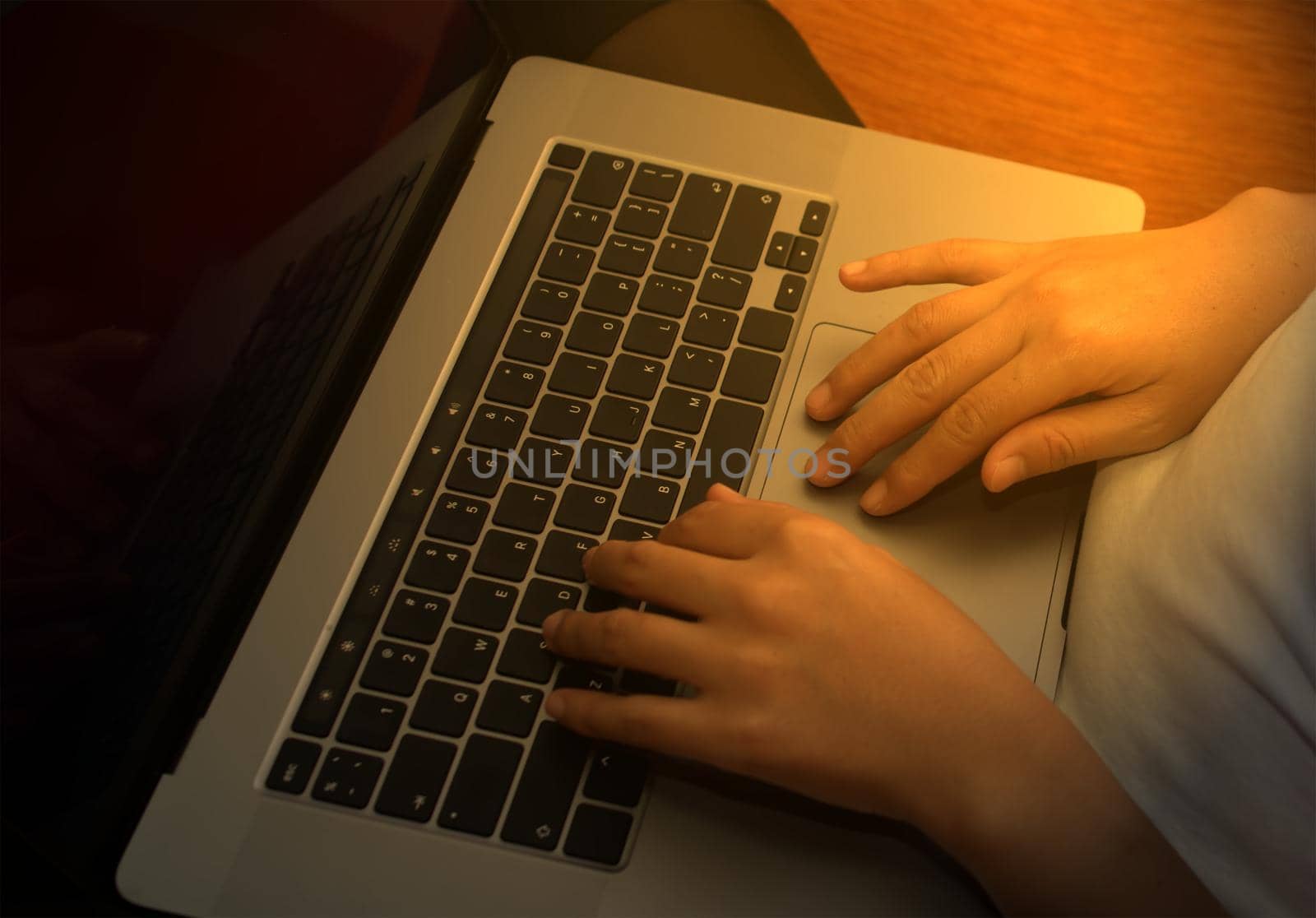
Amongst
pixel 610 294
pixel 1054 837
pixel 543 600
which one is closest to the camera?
pixel 1054 837

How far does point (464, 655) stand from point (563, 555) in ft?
0.25

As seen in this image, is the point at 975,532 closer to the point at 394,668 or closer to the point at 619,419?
the point at 619,419

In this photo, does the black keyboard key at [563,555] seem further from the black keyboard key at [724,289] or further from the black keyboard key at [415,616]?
the black keyboard key at [724,289]

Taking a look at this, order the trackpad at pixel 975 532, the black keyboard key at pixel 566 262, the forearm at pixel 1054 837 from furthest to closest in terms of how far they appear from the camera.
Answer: the black keyboard key at pixel 566 262 < the trackpad at pixel 975 532 < the forearm at pixel 1054 837

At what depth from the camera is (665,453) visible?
61 centimetres

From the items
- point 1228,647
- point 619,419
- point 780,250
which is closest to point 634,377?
point 619,419

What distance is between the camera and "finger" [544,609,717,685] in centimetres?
51

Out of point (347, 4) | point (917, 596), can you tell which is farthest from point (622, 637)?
point (347, 4)

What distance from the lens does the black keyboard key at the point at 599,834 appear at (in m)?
0.51

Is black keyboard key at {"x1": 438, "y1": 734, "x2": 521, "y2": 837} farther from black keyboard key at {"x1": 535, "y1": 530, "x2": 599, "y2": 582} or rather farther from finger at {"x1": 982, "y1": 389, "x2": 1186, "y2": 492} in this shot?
finger at {"x1": 982, "y1": 389, "x2": 1186, "y2": 492}

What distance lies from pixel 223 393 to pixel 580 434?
0.20 metres

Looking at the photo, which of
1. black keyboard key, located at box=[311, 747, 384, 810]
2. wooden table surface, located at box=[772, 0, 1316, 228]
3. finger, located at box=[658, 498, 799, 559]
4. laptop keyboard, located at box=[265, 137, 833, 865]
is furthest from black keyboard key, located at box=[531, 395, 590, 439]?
wooden table surface, located at box=[772, 0, 1316, 228]

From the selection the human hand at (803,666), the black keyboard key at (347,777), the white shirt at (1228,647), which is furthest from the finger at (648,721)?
the white shirt at (1228,647)

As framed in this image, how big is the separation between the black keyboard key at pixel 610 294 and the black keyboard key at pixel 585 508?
13 cm
